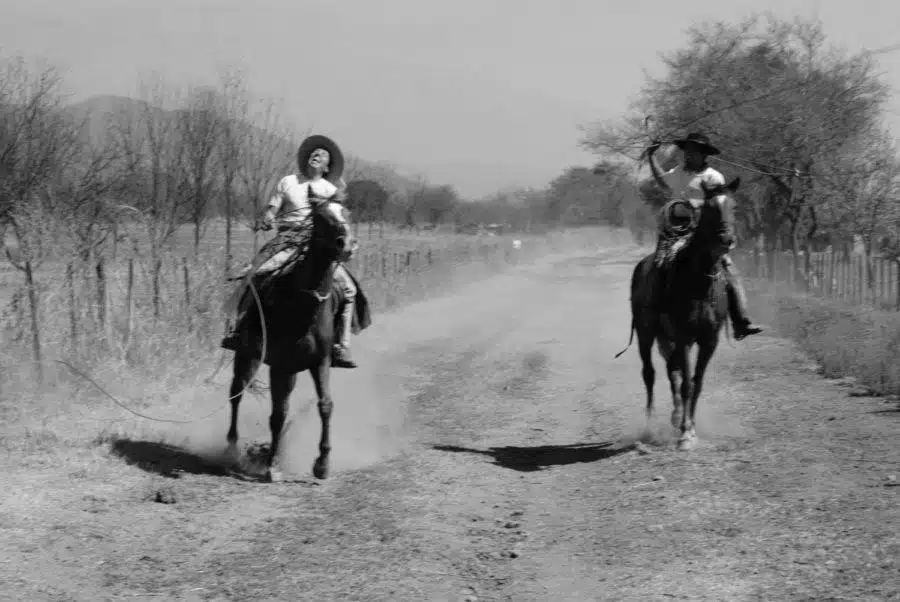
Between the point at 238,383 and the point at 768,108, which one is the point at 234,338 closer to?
the point at 238,383

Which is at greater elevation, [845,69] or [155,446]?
[845,69]

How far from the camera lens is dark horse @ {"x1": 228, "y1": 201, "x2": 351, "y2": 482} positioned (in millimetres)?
10312

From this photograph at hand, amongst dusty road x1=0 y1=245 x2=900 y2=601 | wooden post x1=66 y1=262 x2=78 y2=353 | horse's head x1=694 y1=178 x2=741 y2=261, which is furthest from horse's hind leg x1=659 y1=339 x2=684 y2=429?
wooden post x1=66 y1=262 x2=78 y2=353

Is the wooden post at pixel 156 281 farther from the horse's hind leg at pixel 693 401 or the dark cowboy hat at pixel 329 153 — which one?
the horse's hind leg at pixel 693 401

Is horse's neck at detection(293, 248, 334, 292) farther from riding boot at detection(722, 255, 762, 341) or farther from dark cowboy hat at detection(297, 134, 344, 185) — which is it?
riding boot at detection(722, 255, 762, 341)

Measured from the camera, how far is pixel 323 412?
35.7 feet

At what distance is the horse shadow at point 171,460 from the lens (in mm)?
10672

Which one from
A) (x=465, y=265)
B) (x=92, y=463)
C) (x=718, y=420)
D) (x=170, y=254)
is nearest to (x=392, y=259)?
(x=465, y=265)

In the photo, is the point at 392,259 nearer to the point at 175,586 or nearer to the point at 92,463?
the point at 92,463

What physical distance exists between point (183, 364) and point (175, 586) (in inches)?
364

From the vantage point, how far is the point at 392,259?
3553cm

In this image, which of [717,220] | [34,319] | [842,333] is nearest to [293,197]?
[717,220]

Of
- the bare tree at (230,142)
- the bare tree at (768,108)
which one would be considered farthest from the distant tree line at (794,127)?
the bare tree at (230,142)

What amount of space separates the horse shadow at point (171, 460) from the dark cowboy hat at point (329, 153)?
2967 mm
